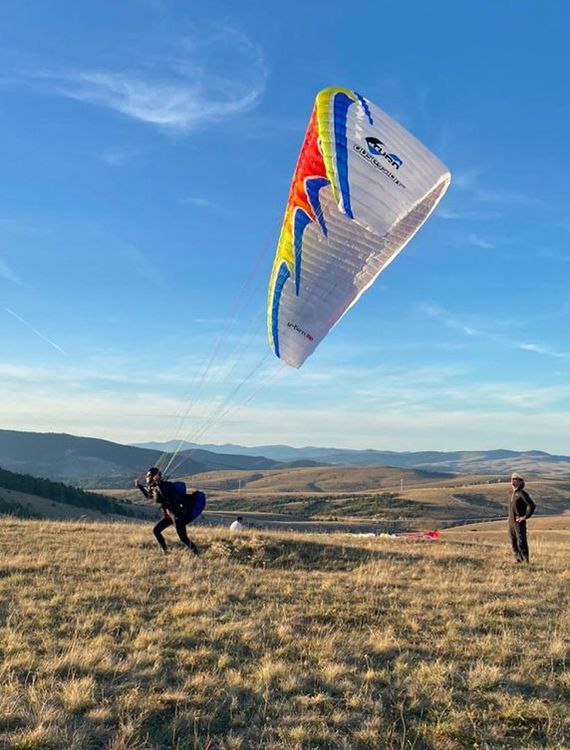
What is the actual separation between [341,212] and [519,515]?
27.0 feet

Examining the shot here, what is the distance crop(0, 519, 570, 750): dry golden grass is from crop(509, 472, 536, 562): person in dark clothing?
2208mm

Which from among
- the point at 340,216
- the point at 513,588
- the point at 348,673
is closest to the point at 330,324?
the point at 340,216

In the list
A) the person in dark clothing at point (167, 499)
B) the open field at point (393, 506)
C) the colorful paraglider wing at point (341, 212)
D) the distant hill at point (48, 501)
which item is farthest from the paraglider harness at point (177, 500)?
the open field at point (393, 506)

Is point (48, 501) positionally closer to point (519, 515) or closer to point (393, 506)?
point (519, 515)

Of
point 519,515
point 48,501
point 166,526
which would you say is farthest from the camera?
point 48,501

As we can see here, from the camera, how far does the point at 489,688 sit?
20.7ft

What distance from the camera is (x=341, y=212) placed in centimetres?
1238

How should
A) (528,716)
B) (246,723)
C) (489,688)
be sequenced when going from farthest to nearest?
(489,688)
(528,716)
(246,723)

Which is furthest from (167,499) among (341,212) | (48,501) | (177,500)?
(48,501)

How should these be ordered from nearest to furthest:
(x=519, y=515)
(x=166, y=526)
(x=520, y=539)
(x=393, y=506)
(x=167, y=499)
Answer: (x=167, y=499) < (x=166, y=526) < (x=519, y=515) < (x=520, y=539) < (x=393, y=506)

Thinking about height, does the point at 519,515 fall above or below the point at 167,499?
below

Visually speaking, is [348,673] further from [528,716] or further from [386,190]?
[386,190]

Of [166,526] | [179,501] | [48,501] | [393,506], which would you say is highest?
[179,501]

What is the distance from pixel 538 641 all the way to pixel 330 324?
8023 mm
